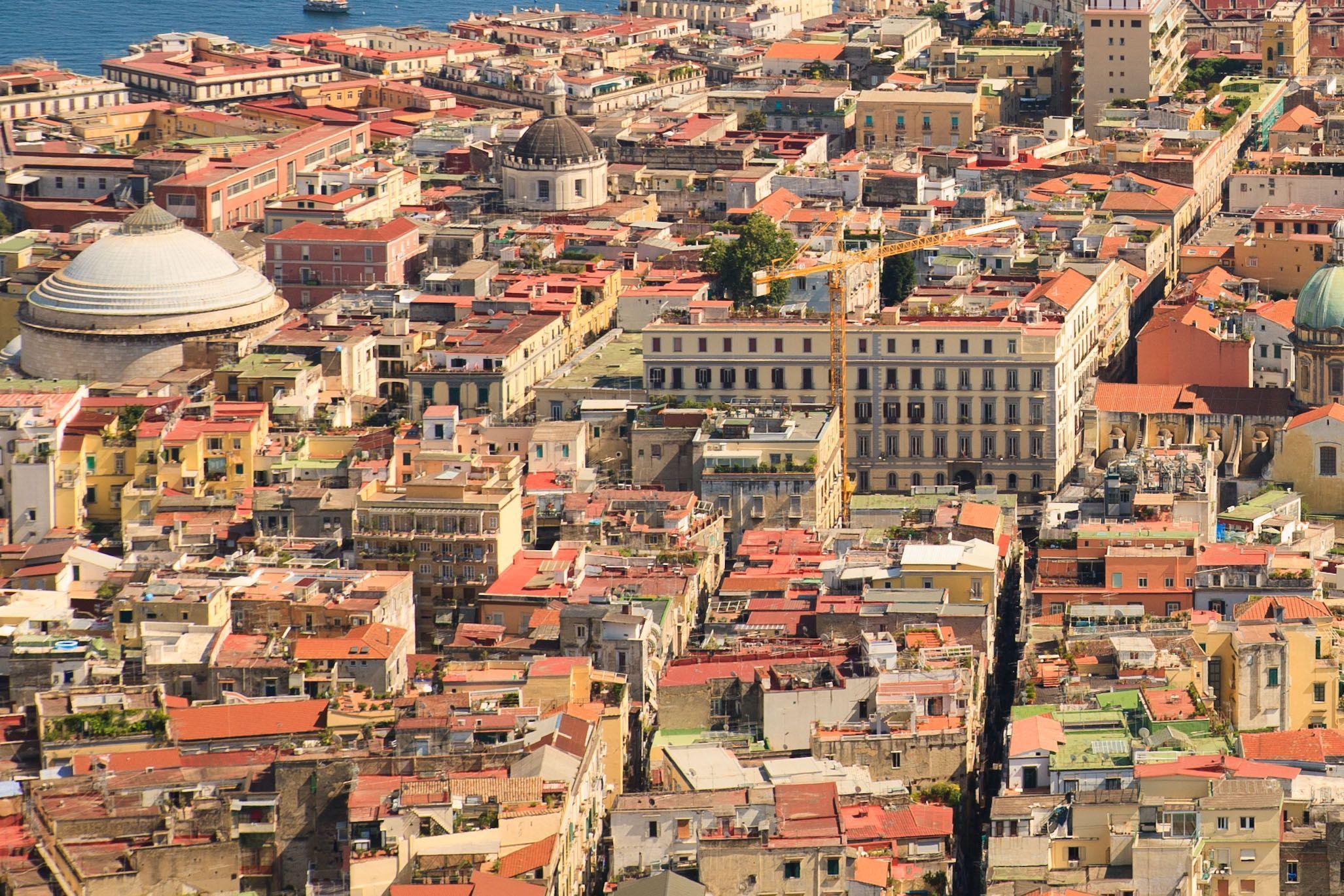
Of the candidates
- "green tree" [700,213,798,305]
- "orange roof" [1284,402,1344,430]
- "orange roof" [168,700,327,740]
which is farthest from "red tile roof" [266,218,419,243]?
"orange roof" [168,700,327,740]

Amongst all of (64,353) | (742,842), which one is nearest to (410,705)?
(742,842)

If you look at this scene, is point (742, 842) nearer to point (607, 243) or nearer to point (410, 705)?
point (410, 705)

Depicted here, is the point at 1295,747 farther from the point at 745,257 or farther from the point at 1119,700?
the point at 745,257

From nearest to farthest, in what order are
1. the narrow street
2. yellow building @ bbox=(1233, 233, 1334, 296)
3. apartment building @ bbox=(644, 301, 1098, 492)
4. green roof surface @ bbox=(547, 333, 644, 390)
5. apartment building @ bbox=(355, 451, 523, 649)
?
the narrow street → apartment building @ bbox=(355, 451, 523, 649) → apartment building @ bbox=(644, 301, 1098, 492) → green roof surface @ bbox=(547, 333, 644, 390) → yellow building @ bbox=(1233, 233, 1334, 296)

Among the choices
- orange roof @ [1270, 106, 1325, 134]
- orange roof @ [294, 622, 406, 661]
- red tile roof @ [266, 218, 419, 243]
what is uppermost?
orange roof @ [1270, 106, 1325, 134]

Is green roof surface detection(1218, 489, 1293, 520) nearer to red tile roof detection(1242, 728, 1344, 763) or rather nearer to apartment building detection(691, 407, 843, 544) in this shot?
apartment building detection(691, 407, 843, 544)

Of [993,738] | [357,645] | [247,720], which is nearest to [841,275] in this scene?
[993,738]
